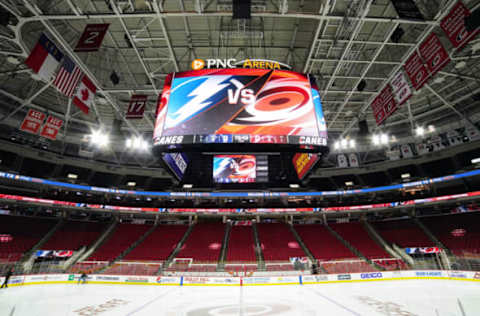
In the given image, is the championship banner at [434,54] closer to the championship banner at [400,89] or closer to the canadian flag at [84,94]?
the championship banner at [400,89]

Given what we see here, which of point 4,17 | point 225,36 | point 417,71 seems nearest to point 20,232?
point 4,17

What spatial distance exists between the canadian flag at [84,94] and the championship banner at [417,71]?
→ 16.6m

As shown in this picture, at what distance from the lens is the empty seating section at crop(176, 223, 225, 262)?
2136 cm

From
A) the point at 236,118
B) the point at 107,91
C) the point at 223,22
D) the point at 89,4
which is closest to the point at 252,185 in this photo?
the point at 236,118

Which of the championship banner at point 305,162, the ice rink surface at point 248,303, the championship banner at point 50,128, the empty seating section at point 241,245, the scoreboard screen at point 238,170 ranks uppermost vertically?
the championship banner at point 50,128

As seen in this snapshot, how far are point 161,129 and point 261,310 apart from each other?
733 cm

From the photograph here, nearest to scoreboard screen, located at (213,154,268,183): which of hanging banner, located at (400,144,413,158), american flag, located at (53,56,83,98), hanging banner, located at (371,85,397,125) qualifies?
hanging banner, located at (371,85,397,125)

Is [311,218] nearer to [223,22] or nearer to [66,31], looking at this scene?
[223,22]

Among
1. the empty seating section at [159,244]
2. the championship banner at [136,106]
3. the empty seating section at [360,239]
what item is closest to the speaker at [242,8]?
the championship banner at [136,106]

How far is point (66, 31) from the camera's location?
497 inches

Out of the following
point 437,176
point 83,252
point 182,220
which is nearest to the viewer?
point 83,252

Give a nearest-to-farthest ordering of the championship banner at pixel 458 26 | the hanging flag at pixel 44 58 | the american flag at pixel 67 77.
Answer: the championship banner at pixel 458 26
the hanging flag at pixel 44 58
the american flag at pixel 67 77

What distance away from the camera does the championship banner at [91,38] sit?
9383mm

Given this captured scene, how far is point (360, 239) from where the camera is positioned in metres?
24.5
